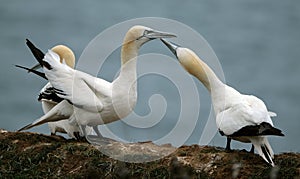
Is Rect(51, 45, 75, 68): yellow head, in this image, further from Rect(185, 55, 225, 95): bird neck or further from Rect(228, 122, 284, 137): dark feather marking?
Rect(228, 122, 284, 137): dark feather marking

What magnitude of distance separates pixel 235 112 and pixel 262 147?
0.66 meters

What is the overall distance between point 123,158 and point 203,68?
2.27m

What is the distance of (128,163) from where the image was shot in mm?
8969

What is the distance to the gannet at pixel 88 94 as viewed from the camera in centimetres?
1059

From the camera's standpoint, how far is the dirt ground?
8508 millimetres

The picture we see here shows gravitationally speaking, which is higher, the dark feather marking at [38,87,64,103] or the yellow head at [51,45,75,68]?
the yellow head at [51,45,75,68]

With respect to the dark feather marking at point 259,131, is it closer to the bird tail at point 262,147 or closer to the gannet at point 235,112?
the gannet at point 235,112

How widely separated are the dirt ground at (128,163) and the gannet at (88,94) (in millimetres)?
790

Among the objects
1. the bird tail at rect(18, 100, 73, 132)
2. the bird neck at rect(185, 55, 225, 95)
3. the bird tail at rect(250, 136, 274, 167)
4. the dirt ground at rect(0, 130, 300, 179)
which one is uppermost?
the bird neck at rect(185, 55, 225, 95)

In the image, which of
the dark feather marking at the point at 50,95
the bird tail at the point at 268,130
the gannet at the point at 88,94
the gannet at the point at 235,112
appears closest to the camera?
the bird tail at the point at 268,130

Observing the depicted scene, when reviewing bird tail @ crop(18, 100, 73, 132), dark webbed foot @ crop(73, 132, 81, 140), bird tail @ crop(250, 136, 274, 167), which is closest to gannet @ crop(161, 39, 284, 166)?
bird tail @ crop(250, 136, 274, 167)

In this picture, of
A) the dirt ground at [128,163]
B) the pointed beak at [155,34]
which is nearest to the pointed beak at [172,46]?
the pointed beak at [155,34]

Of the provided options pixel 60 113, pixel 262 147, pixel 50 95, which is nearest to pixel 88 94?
pixel 60 113

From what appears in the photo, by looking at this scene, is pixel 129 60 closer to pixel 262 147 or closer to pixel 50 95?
pixel 50 95
